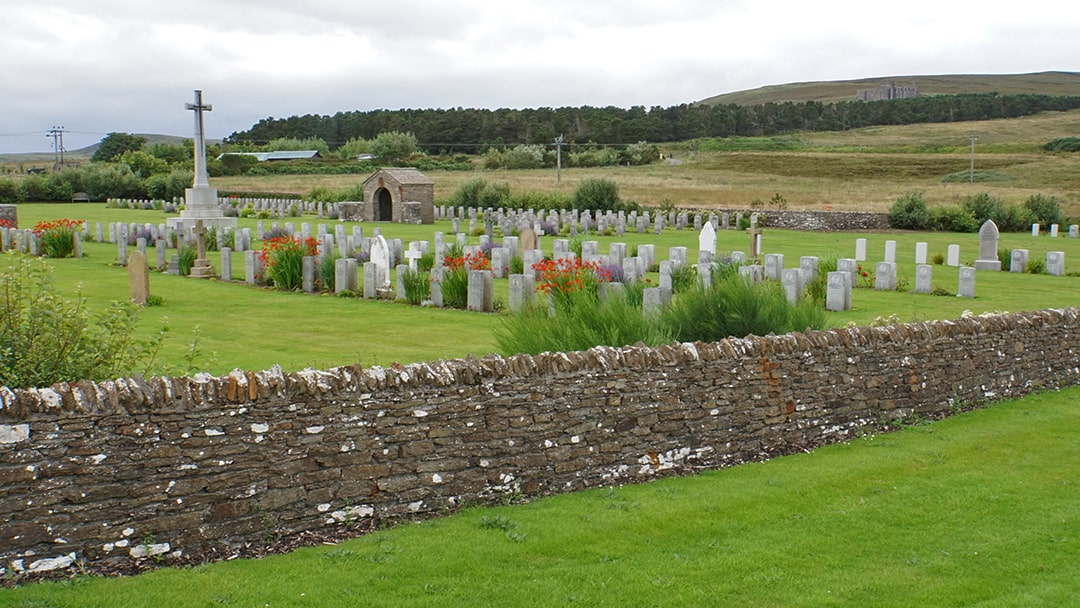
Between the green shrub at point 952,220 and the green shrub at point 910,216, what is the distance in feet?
1.32

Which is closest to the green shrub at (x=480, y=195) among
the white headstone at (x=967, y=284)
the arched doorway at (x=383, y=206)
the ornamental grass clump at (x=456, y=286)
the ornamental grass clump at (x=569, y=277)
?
the arched doorway at (x=383, y=206)

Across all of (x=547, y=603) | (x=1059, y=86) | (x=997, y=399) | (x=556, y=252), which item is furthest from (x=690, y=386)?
(x=1059, y=86)

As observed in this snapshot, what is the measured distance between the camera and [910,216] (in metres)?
45.0

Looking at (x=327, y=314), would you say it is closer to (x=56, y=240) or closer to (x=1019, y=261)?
(x=56, y=240)

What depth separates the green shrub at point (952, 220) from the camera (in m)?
45.0

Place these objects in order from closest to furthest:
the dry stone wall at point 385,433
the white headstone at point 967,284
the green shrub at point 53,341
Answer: the dry stone wall at point 385,433 → the green shrub at point 53,341 → the white headstone at point 967,284

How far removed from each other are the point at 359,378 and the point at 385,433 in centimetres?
44

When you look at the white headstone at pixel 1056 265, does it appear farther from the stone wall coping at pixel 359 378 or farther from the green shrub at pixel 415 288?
the stone wall coping at pixel 359 378

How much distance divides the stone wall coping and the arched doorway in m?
36.9

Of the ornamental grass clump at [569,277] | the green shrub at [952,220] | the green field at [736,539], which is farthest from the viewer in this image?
the green shrub at [952,220]

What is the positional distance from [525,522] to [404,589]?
4.71ft

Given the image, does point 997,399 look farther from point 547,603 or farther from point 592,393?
point 547,603

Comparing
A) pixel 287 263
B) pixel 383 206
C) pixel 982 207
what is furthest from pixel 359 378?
pixel 982 207

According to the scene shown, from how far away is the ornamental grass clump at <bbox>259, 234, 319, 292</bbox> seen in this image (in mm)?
21406
